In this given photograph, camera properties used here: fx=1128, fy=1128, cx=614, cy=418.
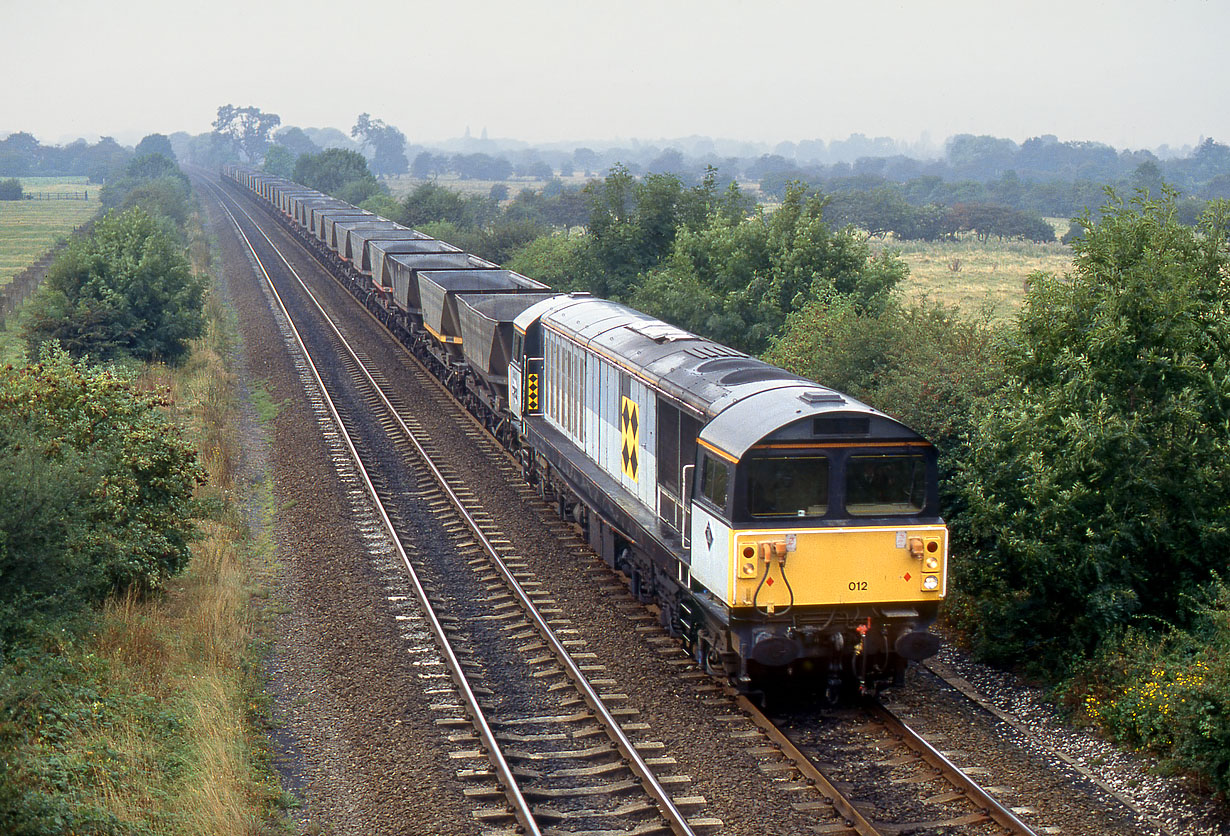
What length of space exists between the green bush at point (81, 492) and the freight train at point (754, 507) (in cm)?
631

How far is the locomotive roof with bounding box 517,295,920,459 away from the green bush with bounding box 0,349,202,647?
6886mm

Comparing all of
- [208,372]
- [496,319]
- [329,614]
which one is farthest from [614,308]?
[208,372]

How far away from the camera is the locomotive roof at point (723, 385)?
11.8 meters

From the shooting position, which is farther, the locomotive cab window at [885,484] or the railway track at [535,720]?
the locomotive cab window at [885,484]

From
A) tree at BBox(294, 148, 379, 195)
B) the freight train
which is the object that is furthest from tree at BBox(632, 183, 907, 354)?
tree at BBox(294, 148, 379, 195)

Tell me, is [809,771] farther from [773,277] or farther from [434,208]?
[434,208]

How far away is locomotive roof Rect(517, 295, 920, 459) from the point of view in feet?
38.9

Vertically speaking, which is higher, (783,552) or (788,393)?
(788,393)

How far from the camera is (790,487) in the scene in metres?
11.8

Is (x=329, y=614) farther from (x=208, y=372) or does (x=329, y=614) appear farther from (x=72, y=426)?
(x=208, y=372)

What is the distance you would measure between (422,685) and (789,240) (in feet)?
68.4

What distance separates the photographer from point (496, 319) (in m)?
25.0

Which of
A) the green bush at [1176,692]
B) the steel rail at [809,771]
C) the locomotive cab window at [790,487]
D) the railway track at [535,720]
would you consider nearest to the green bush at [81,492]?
the railway track at [535,720]

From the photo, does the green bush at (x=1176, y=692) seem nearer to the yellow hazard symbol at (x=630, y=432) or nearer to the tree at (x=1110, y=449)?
the tree at (x=1110, y=449)
